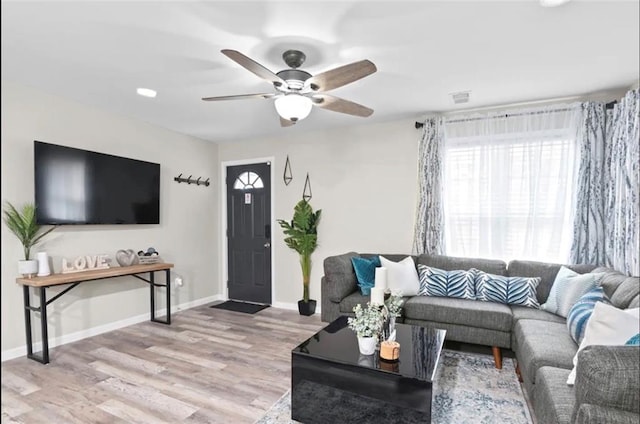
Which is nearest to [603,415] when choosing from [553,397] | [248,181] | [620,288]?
[553,397]

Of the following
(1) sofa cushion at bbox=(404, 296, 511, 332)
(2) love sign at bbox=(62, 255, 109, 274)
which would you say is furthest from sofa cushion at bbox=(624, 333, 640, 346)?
(2) love sign at bbox=(62, 255, 109, 274)

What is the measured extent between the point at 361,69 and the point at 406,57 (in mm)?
620

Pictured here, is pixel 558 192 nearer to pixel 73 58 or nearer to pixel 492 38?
pixel 492 38

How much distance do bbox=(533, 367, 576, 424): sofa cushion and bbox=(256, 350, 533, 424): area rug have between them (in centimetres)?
42

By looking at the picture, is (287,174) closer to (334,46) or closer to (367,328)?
(334,46)

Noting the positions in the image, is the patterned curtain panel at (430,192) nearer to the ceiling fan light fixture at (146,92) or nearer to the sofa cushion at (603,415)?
the sofa cushion at (603,415)

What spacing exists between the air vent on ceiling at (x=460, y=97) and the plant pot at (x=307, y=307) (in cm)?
287

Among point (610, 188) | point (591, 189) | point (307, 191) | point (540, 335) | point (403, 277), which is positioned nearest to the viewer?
point (540, 335)

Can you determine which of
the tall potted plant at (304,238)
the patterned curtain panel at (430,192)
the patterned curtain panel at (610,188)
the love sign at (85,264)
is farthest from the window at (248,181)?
the patterned curtain panel at (610,188)

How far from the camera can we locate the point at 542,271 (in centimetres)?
342

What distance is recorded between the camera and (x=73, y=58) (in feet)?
8.97

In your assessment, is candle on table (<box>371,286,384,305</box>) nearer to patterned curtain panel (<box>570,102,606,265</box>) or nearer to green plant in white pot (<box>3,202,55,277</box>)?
patterned curtain panel (<box>570,102,606,265</box>)

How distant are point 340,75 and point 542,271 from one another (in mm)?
2638

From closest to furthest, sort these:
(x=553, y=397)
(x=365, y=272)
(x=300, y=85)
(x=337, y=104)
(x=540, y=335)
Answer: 1. (x=553, y=397)
2. (x=540, y=335)
3. (x=300, y=85)
4. (x=337, y=104)
5. (x=365, y=272)
